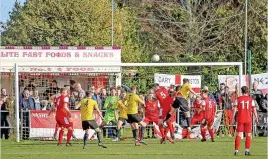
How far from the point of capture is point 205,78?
145 ft

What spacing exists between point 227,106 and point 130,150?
348 inches

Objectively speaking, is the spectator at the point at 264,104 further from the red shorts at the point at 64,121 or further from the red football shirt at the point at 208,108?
the red shorts at the point at 64,121

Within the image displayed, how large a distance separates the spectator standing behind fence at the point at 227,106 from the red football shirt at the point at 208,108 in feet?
7.31

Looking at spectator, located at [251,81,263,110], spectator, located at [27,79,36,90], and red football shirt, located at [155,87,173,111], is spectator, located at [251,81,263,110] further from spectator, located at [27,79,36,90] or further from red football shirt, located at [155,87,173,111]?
spectator, located at [27,79,36,90]

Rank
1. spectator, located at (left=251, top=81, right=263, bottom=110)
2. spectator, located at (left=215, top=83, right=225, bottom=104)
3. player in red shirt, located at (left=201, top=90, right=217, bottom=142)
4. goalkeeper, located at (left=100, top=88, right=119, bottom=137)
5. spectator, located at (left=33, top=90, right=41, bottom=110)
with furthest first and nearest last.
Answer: spectator, located at (left=215, top=83, right=225, bottom=104) < spectator, located at (left=251, top=81, right=263, bottom=110) < spectator, located at (left=33, top=90, right=41, bottom=110) < goalkeeper, located at (left=100, top=88, right=119, bottom=137) < player in red shirt, located at (left=201, top=90, right=217, bottom=142)

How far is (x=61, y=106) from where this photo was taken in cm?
3166

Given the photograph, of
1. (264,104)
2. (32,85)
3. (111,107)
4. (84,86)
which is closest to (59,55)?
(84,86)

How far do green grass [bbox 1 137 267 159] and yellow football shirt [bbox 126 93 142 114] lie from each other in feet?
3.89

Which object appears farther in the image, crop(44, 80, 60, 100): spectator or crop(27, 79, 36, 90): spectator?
crop(27, 79, 36, 90): spectator

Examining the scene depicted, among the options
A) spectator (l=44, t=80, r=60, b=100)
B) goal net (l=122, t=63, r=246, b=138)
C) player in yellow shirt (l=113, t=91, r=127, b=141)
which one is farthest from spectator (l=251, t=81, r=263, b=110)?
spectator (l=44, t=80, r=60, b=100)

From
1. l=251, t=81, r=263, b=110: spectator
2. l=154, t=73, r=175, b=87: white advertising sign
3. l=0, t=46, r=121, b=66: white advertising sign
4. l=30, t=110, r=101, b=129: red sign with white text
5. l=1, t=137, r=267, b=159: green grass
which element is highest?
l=0, t=46, r=121, b=66: white advertising sign

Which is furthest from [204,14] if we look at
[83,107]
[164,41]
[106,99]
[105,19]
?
[83,107]

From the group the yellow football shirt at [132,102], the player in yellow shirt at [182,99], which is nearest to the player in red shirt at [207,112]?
the player in yellow shirt at [182,99]

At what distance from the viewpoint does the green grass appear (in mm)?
26000
